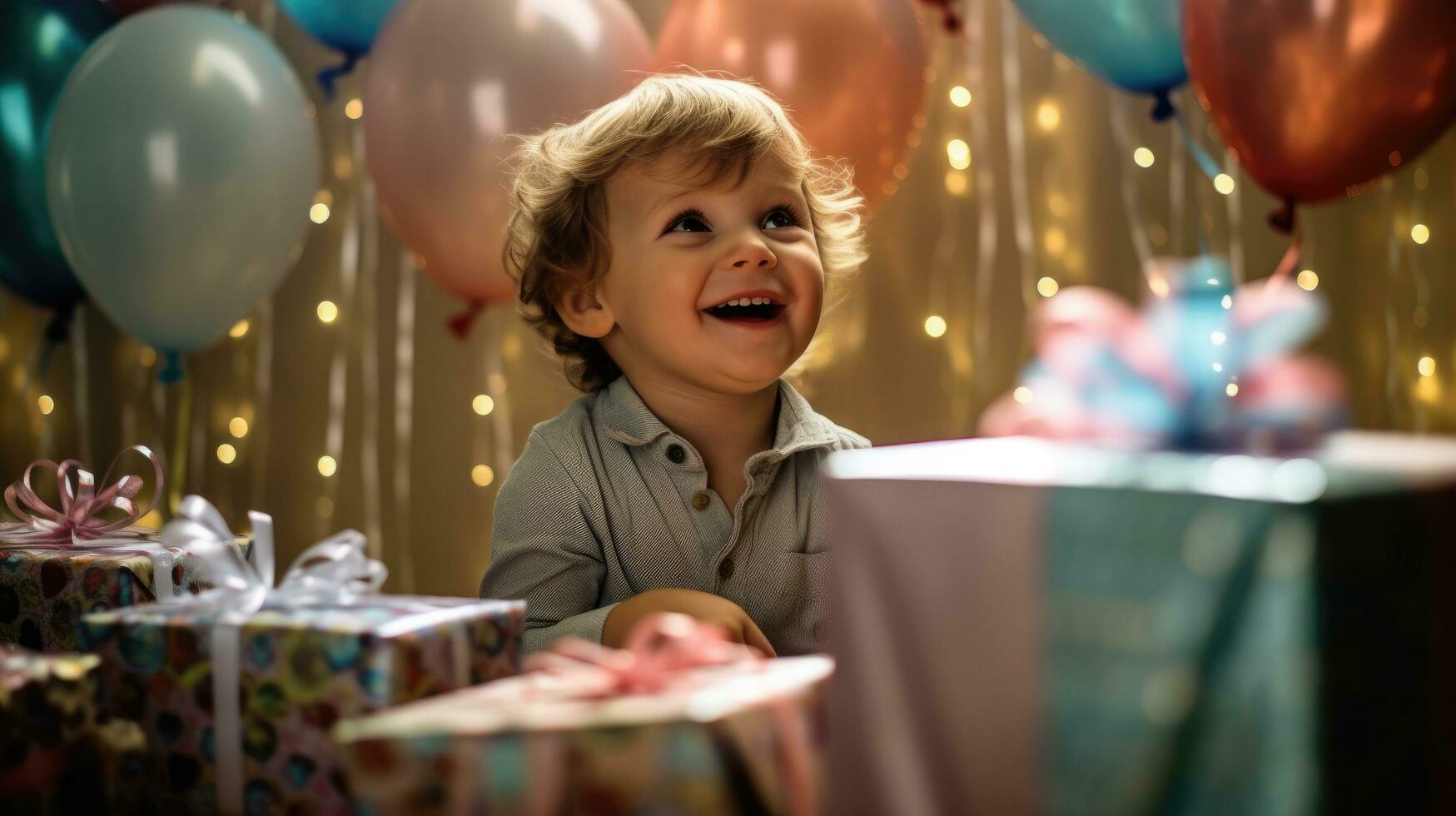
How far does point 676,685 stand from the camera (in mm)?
662

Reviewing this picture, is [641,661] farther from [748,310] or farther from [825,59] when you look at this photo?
[825,59]

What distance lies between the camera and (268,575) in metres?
0.82

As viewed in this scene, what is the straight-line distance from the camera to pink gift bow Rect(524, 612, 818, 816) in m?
0.65

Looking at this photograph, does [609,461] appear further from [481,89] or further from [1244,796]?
[1244,796]

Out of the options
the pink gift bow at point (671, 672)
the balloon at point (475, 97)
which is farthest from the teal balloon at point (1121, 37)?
the pink gift bow at point (671, 672)

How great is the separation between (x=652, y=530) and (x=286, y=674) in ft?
1.51

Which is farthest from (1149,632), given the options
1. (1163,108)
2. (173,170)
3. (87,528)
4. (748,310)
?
(173,170)

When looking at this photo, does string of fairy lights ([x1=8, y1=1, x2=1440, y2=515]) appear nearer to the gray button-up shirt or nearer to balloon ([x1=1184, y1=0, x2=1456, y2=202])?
balloon ([x1=1184, y1=0, x2=1456, y2=202])

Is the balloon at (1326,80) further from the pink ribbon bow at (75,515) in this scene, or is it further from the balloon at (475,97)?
the pink ribbon bow at (75,515)

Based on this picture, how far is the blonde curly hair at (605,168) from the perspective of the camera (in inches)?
45.2

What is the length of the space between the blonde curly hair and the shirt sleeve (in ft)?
0.67

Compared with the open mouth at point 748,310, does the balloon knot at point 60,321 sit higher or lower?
higher

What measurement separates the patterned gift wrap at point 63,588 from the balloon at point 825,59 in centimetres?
87

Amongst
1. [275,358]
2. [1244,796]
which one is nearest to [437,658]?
[1244,796]
